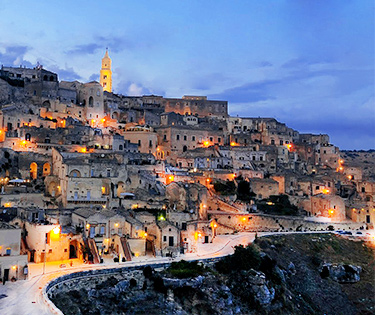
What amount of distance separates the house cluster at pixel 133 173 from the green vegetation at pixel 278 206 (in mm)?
796

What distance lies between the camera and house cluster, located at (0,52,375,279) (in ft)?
120

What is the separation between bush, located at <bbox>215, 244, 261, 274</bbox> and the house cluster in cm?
396

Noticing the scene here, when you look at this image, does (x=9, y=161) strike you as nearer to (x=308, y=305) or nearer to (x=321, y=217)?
(x=308, y=305)

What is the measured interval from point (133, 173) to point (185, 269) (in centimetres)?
1723

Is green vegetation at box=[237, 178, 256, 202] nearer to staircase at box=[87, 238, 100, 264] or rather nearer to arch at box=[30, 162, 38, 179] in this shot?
staircase at box=[87, 238, 100, 264]

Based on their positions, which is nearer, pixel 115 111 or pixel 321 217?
pixel 321 217

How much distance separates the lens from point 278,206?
5425 centimetres

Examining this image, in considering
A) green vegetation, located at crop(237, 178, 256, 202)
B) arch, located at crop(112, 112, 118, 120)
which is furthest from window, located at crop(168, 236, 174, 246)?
arch, located at crop(112, 112, 118, 120)

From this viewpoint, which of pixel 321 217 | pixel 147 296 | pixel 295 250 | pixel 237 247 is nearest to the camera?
pixel 147 296

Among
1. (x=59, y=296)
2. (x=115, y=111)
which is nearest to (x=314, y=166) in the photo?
(x=115, y=111)

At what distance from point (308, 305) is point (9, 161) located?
36.7 metres

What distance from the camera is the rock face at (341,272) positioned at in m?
42.0

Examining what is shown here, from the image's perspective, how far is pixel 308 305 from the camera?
36.6 m

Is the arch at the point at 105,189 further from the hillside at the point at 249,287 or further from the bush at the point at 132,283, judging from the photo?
the bush at the point at 132,283
